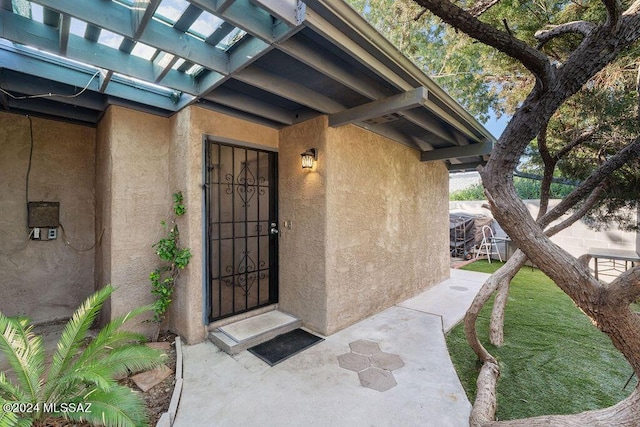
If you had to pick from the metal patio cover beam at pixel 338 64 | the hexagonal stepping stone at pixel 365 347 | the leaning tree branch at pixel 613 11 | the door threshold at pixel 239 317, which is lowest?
the hexagonal stepping stone at pixel 365 347

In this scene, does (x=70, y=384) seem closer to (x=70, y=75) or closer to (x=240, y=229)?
(x=240, y=229)

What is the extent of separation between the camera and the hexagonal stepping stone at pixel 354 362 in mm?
3435

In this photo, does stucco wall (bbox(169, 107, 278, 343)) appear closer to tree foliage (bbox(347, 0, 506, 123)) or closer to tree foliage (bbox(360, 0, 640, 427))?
tree foliage (bbox(360, 0, 640, 427))

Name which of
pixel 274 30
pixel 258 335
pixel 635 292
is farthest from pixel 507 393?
pixel 274 30

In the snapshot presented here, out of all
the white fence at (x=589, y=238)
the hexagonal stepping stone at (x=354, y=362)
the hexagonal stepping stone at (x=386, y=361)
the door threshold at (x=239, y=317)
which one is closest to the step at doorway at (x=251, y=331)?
the door threshold at (x=239, y=317)

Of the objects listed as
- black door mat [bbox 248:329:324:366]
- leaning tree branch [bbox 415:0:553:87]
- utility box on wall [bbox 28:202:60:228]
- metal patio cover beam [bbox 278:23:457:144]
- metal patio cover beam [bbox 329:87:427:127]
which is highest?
metal patio cover beam [bbox 278:23:457:144]

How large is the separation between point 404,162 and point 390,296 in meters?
3.03

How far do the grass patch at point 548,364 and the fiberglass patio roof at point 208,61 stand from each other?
3570 millimetres

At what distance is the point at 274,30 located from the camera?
98.0 inches

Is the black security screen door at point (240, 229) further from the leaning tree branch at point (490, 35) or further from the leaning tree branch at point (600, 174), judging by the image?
the leaning tree branch at point (600, 174)

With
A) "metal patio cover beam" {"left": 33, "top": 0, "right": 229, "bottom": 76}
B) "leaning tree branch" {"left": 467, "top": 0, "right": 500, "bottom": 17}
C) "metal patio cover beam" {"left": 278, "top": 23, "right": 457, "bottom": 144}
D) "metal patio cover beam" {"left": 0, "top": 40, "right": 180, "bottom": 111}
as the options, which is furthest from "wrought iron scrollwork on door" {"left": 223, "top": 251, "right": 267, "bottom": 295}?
"leaning tree branch" {"left": 467, "top": 0, "right": 500, "bottom": 17}

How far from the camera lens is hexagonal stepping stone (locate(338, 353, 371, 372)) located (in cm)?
343

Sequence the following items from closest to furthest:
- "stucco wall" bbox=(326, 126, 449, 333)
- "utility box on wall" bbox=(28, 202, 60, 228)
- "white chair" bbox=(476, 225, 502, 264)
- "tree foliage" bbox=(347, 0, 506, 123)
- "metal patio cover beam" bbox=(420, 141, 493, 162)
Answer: "utility box on wall" bbox=(28, 202, 60, 228)
"stucco wall" bbox=(326, 126, 449, 333)
"metal patio cover beam" bbox=(420, 141, 493, 162)
"tree foliage" bbox=(347, 0, 506, 123)
"white chair" bbox=(476, 225, 502, 264)

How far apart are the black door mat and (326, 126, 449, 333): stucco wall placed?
426 mm
